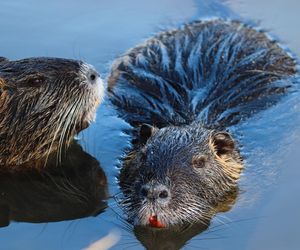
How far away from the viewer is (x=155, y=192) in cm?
473

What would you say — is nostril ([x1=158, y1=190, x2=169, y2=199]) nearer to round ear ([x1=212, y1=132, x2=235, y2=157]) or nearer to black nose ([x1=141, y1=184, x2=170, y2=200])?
black nose ([x1=141, y1=184, x2=170, y2=200])

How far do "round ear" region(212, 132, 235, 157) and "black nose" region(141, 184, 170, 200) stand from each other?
0.70 metres

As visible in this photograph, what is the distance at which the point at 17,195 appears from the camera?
18.6ft

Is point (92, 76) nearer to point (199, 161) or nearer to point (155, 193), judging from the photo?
point (199, 161)

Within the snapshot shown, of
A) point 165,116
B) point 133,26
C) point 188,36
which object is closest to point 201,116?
point 165,116

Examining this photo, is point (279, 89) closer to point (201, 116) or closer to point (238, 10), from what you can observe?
point (201, 116)

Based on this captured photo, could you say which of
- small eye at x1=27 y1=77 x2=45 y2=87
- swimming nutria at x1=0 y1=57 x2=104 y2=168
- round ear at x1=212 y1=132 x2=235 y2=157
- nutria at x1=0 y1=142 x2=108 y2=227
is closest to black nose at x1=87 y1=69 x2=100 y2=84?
swimming nutria at x1=0 y1=57 x2=104 y2=168

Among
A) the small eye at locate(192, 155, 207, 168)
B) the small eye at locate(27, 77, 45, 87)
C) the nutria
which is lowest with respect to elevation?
the nutria

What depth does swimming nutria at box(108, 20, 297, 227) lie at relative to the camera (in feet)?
16.3

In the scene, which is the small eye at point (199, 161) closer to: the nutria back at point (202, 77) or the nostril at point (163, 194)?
the nostril at point (163, 194)

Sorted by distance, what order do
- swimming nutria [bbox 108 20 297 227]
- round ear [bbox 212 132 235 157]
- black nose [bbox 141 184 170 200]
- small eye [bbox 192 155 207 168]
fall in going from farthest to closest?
Result: round ear [bbox 212 132 235 157] → small eye [bbox 192 155 207 168] → swimming nutria [bbox 108 20 297 227] → black nose [bbox 141 184 170 200]

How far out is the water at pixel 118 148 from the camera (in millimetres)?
5047

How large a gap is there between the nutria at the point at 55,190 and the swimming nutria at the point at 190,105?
25cm

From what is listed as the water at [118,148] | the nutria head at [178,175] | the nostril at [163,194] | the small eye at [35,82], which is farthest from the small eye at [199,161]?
the small eye at [35,82]
